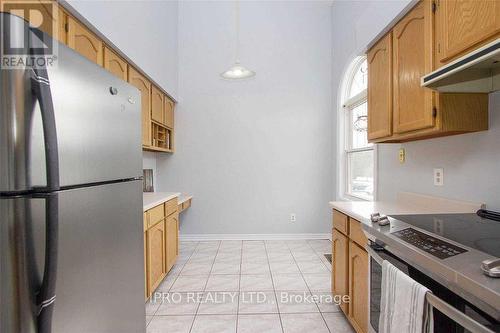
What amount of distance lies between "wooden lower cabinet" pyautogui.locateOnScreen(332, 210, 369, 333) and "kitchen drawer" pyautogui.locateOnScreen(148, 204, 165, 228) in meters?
1.55

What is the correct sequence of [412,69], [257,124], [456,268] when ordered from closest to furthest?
1. [456,268]
2. [412,69]
3. [257,124]

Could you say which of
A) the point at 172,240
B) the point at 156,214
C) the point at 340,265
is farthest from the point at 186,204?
the point at 340,265

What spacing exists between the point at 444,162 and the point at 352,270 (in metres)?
0.93

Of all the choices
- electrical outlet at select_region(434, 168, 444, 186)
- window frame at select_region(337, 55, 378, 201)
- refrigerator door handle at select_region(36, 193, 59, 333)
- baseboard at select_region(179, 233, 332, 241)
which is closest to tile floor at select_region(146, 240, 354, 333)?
baseboard at select_region(179, 233, 332, 241)

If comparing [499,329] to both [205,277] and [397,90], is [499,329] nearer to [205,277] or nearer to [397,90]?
[397,90]

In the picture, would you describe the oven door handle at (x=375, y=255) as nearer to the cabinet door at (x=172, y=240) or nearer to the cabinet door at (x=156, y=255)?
the cabinet door at (x=156, y=255)

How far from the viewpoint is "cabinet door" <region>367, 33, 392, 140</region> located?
5.90ft

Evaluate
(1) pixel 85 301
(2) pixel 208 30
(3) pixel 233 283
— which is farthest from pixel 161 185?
(1) pixel 85 301

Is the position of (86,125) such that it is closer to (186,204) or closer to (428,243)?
(428,243)

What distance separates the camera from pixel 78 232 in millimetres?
941

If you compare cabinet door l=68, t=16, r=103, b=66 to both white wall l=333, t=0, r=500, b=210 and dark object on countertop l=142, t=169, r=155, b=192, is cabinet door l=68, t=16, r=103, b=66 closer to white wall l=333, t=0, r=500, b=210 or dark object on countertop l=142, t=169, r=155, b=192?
dark object on countertop l=142, t=169, r=155, b=192

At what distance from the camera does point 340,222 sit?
1.92m

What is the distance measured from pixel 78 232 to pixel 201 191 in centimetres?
304

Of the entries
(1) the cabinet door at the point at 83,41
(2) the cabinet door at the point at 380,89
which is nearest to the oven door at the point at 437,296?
(2) the cabinet door at the point at 380,89
